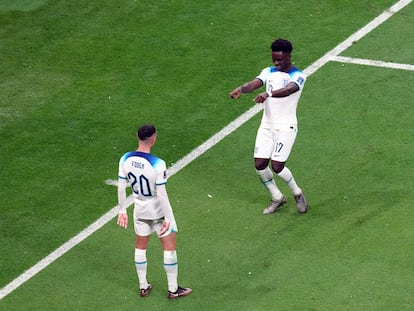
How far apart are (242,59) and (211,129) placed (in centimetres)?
252

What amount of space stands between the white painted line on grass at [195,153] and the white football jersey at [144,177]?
194 cm

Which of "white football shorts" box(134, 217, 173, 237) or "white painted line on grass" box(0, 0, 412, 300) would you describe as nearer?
"white football shorts" box(134, 217, 173, 237)

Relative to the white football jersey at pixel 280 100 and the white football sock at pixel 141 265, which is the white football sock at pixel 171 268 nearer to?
the white football sock at pixel 141 265

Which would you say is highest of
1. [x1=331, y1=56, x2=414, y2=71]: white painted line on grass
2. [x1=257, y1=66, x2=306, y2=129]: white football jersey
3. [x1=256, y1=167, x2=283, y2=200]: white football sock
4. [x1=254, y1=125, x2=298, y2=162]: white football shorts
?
[x1=257, y1=66, x2=306, y2=129]: white football jersey

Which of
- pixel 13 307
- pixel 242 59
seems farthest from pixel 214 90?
pixel 13 307

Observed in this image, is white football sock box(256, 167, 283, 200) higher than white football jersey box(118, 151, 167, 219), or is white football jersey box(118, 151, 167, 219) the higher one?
white football jersey box(118, 151, 167, 219)

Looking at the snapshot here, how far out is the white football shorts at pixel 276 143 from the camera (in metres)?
15.7

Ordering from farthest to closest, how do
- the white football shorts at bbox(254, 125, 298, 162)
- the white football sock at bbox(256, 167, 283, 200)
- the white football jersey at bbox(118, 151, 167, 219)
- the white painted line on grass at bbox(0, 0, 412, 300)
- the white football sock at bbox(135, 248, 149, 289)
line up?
the white football sock at bbox(256, 167, 283, 200) → the white football shorts at bbox(254, 125, 298, 162) → the white painted line on grass at bbox(0, 0, 412, 300) → the white football sock at bbox(135, 248, 149, 289) → the white football jersey at bbox(118, 151, 167, 219)

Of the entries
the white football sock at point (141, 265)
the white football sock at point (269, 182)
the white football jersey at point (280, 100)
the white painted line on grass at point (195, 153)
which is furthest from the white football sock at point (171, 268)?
the white football jersey at point (280, 100)

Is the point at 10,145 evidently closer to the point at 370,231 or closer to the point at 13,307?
the point at 13,307

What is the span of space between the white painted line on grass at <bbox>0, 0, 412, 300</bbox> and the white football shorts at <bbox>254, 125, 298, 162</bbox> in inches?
76.5

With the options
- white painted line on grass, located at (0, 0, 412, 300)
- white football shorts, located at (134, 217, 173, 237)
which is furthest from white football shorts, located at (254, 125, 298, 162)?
white football shorts, located at (134, 217, 173, 237)

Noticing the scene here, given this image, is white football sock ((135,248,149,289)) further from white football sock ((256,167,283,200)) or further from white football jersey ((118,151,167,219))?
white football sock ((256,167,283,200))

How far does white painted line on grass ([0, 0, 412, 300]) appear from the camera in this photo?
15.0 meters
